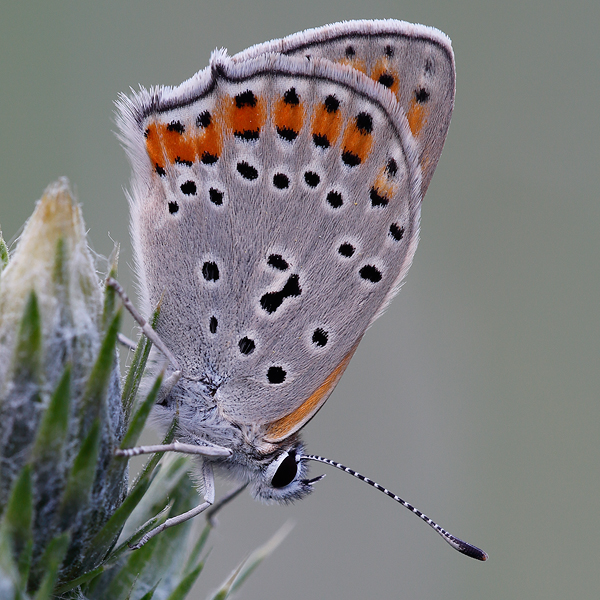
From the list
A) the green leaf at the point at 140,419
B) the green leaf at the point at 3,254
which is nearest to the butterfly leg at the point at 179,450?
the green leaf at the point at 140,419

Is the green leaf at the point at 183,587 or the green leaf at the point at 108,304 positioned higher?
the green leaf at the point at 108,304

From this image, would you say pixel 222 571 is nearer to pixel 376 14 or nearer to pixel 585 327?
pixel 585 327

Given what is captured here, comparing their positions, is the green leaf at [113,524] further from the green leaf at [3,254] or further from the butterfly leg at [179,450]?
the green leaf at [3,254]

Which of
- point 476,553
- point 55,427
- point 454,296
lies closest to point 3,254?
point 55,427

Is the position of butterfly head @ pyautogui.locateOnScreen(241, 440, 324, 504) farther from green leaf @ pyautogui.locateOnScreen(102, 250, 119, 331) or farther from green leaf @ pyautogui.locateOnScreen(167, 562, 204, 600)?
green leaf @ pyautogui.locateOnScreen(102, 250, 119, 331)

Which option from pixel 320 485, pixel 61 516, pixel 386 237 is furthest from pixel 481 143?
pixel 61 516

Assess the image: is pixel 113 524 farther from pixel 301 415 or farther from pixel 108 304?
pixel 301 415
